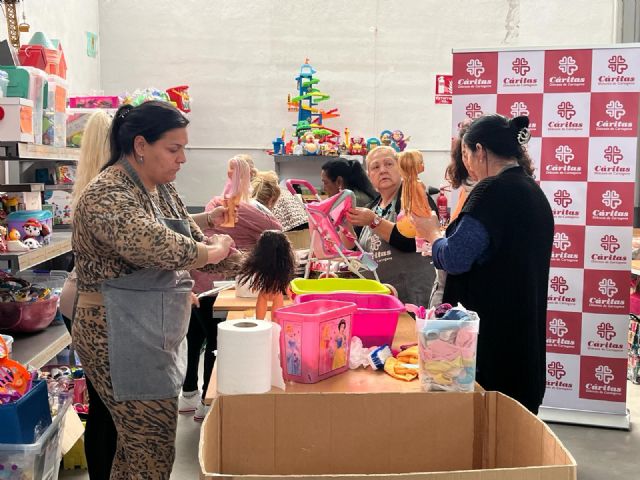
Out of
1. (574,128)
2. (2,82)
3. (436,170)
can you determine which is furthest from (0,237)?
(436,170)

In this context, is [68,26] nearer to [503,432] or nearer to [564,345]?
[564,345]

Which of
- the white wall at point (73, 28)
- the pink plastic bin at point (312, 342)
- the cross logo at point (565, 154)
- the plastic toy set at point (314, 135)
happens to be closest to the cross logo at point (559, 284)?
the cross logo at point (565, 154)

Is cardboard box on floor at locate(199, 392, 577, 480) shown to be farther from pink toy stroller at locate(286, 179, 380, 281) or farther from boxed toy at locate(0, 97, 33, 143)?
boxed toy at locate(0, 97, 33, 143)

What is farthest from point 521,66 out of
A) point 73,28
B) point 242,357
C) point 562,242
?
point 73,28

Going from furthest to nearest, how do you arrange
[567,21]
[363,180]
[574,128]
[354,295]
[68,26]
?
[567,21], [68,26], [363,180], [574,128], [354,295]

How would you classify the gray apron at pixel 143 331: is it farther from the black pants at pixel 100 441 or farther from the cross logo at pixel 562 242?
the cross logo at pixel 562 242

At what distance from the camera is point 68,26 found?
666 cm

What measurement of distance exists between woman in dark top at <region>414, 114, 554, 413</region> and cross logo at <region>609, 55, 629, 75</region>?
72.6 inches

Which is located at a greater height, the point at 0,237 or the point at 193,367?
the point at 0,237

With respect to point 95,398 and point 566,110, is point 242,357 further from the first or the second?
point 566,110

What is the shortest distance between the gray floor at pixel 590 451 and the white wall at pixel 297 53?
3.95 metres

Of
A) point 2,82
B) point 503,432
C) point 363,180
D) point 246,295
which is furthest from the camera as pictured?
point 363,180

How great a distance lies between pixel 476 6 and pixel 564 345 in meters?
4.54

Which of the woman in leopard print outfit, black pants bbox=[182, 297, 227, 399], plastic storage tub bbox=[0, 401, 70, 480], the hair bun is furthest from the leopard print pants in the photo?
black pants bbox=[182, 297, 227, 399]
